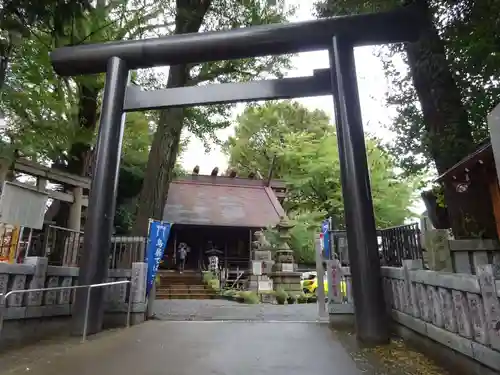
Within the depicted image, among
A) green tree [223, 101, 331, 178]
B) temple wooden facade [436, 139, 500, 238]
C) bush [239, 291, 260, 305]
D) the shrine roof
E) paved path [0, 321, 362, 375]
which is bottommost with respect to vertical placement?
paved path [0, 321, 362, 375]

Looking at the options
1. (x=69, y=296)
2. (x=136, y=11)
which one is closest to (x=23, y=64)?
(x=136, y=11)

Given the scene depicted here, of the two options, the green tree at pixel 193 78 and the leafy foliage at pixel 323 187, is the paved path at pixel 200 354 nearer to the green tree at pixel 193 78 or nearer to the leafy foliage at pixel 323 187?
the green tree at pixel 193 78

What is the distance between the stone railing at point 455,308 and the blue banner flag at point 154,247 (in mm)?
4702

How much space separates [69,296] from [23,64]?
530cm

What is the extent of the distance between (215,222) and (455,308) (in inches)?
606

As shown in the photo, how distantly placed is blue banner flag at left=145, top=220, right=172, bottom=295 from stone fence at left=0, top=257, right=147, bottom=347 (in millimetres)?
231

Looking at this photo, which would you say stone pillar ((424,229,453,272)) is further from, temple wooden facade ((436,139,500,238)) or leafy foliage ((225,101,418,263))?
leafy foliage ((225,101,418,263))

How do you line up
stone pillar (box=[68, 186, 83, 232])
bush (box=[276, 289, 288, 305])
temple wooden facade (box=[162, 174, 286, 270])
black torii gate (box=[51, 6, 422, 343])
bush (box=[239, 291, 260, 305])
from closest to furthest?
1. black torii gate (box=[51, 6, 422, 343])
2. stone pillar (box=[68, 186, 83, 232])
3. bush (box=[239, 291, 260, 305])
4. bush (box=[276, 289, 288, 305])
5. temple wooden facade (box=[162, 174, 286, 270])

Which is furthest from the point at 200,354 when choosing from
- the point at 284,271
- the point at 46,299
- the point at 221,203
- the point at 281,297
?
the point at 221,203

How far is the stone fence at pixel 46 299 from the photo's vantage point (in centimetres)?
530

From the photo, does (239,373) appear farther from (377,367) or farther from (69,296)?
(69,296)

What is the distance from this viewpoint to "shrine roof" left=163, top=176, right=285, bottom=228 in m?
18.7

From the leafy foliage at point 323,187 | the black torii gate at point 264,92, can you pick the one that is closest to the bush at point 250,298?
the leafy foliage at point 323,187

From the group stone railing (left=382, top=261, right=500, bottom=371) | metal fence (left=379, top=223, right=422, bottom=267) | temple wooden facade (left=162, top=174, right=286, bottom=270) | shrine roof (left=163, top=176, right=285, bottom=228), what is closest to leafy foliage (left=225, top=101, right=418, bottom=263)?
shrine roof (left=163, top=176, right=285, bottom=228)
